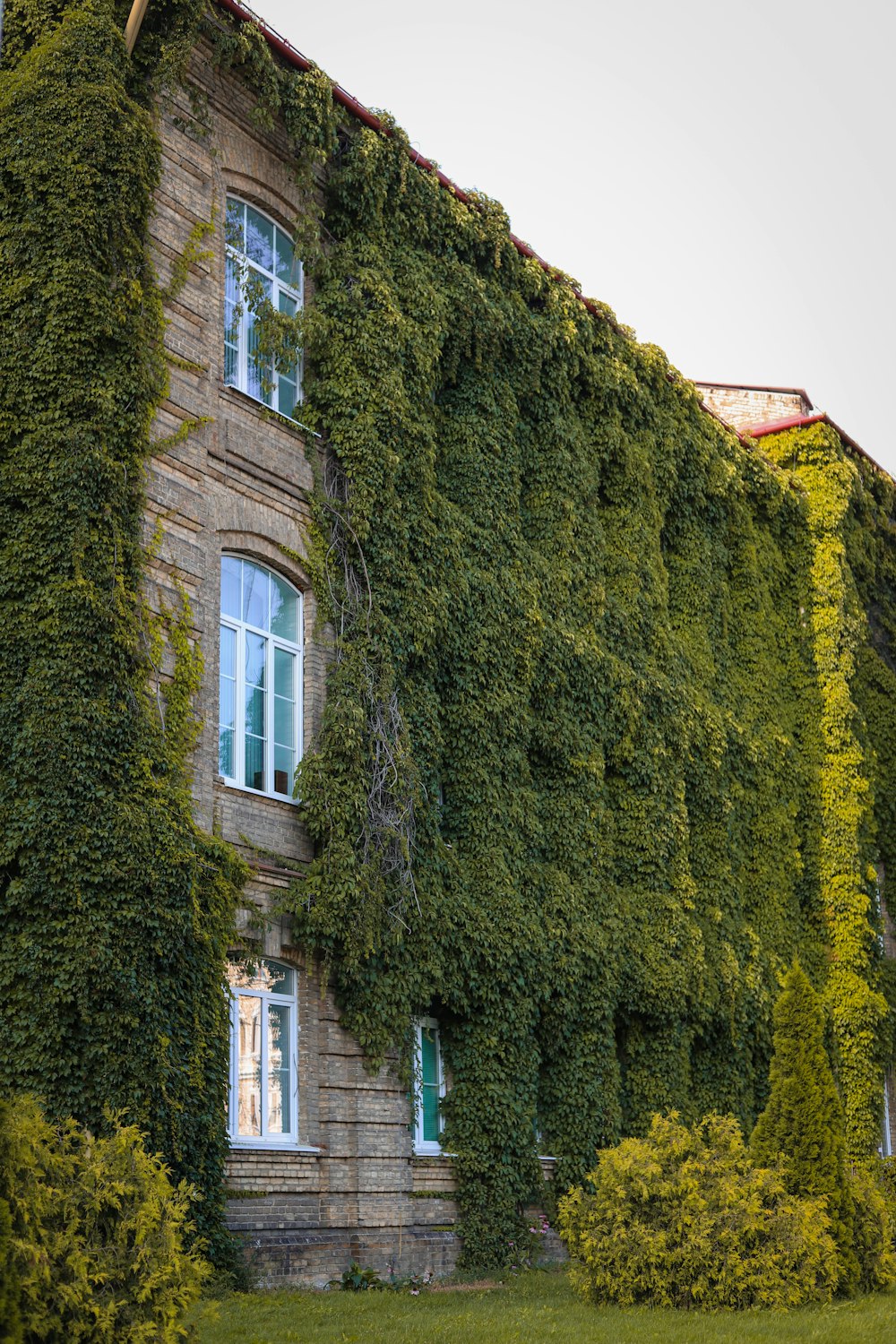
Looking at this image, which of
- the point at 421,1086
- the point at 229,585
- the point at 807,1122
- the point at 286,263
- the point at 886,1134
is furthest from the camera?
the point at 886,1134

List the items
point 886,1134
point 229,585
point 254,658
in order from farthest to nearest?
point 886,1134 → point 254,658 → point 229,585

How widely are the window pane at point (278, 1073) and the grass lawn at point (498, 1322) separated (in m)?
1.82

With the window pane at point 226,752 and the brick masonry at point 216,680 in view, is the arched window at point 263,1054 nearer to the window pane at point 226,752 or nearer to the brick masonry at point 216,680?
the brick masonry at point 216,680

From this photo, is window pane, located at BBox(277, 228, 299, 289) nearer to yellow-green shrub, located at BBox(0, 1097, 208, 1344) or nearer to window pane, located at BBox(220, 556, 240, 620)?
window pane, located at BBox(220, 556, 240, 620)

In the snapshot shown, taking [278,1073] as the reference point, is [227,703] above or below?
above

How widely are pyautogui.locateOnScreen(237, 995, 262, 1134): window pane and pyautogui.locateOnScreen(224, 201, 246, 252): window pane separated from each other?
8.65m

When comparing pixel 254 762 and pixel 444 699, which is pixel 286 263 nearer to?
pixel 444 699

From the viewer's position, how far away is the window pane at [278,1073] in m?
14.9

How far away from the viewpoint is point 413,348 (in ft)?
59.6

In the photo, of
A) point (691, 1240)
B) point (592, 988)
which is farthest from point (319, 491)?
point (691, 1240)

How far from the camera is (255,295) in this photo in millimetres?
17031

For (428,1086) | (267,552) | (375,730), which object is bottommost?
(428,1086)

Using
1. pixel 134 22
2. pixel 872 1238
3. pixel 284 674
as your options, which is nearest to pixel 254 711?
pixel 284 674

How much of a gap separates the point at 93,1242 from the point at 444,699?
10363mm
